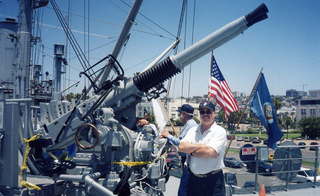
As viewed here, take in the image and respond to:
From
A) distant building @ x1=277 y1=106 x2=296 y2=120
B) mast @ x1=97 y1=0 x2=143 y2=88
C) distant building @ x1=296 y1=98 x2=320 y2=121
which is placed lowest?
distant building @ x1=277 y1=106 x2=296 y2=120

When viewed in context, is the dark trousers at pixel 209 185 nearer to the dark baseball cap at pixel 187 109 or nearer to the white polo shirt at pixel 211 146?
the white polo shirt at pixel 211 146

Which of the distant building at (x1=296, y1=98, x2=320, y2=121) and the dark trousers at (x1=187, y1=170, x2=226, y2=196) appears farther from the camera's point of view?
the distant building at (x1=296, y1=98, x2=320, y2=121)

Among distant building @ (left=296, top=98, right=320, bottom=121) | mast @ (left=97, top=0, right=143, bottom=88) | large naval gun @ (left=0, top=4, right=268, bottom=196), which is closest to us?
large naval gun @ (left=0, top=4, right=268, bottom=196)

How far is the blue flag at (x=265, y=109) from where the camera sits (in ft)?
22.8

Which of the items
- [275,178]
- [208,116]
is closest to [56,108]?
[208,116]

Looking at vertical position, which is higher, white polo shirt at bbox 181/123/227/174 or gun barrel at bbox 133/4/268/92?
gun barrel at bbox 133/4/268/92

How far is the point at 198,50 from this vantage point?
4.96 metres

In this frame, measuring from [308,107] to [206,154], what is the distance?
103382mm

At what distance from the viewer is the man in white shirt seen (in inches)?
113

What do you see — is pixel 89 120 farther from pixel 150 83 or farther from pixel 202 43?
pixel 202 43

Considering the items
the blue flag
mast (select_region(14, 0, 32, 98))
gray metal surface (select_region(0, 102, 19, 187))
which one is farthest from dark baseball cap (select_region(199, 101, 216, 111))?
mast (select_region(14, 0, 32, 98))

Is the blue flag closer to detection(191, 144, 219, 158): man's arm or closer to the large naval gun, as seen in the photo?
the large naval gun

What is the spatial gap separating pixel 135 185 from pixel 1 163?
1846 mm

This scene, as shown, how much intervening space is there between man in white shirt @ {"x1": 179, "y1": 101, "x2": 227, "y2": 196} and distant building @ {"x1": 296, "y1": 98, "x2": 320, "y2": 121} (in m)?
99.6
